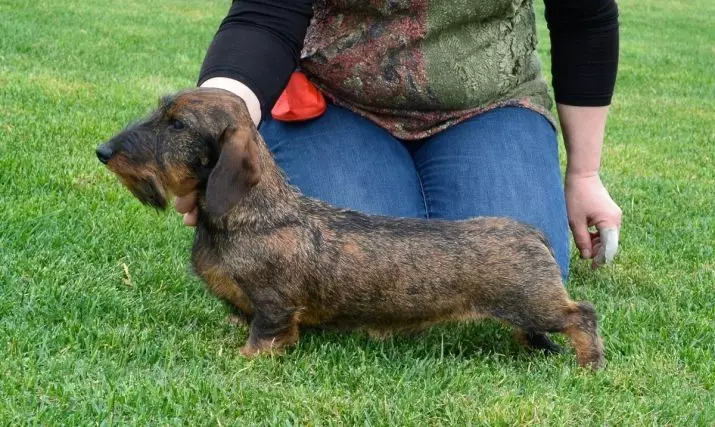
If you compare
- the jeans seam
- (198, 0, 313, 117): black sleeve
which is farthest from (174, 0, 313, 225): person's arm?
the jeans seam

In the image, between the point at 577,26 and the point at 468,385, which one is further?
the point at 577,26

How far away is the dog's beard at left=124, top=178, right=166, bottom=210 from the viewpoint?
11.5 ft

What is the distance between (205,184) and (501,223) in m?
1.25

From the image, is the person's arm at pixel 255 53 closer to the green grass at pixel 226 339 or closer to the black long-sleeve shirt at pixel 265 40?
the black long-sleeve shirt at pixel 265 40

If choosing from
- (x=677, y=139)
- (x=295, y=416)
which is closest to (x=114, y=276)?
(x=295, y=416)

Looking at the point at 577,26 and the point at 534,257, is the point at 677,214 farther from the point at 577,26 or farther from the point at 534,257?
the point at 534,257

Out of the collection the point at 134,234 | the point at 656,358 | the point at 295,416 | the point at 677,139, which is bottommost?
the point at 677,139

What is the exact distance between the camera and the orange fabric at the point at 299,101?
4777mm

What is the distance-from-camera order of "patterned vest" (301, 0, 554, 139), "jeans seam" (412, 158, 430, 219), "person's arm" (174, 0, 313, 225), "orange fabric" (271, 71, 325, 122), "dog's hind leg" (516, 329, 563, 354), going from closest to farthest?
"person's arm" (174, 0, 313, 225), "dog's hind leg" (516, 329, 563, 354), "patterned vest" (301, 0, 554, 139), "orange fabric" (271, 71, 325, 122), "jeans seam" (412, 158, 430, 219)

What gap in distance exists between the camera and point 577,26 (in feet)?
16.1

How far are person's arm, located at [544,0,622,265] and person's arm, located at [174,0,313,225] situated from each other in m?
1.47

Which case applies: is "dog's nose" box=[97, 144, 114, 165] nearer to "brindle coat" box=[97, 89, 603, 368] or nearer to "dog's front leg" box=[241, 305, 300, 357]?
"brindle coat" box=[97, 89, 603, 368]

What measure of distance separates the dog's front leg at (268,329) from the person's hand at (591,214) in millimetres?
1701

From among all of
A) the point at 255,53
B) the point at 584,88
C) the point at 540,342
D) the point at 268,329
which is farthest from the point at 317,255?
the point at 584,88
